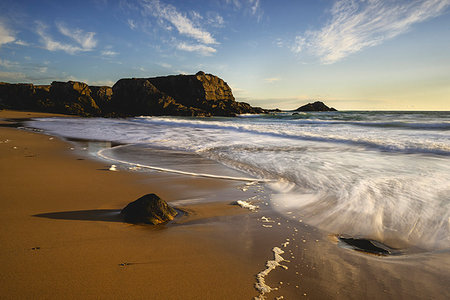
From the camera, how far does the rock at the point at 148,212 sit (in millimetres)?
2506

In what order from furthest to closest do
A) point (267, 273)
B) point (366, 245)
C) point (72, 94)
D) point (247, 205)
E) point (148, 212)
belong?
point (72, 94), point (247, 205), point (148, 212), point (366, 245), point (267, 273)

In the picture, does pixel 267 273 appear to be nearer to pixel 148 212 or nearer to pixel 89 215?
pixel 148 212

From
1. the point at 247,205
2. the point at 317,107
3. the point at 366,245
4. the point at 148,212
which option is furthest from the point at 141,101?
the point at 317,107

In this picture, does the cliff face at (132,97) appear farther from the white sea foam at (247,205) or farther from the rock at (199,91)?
the white sea foam at (247,205)

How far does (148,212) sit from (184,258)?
0.81 metres

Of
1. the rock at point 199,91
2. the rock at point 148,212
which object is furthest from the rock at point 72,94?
the rock at point 148,212

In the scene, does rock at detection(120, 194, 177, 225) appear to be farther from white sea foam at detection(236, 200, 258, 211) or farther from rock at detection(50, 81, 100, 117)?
rock at detection(50, 81, 100, 117)

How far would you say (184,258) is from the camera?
1.92 meters

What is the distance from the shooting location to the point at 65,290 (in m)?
1.50

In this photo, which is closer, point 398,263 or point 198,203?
point 398,263

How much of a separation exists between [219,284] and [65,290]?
967mm

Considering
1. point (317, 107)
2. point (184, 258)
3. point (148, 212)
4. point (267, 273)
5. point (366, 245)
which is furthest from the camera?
point (317, 107)

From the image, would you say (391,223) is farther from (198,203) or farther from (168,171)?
(168,171)

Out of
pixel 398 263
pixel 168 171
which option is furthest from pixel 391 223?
pixel 168 171
